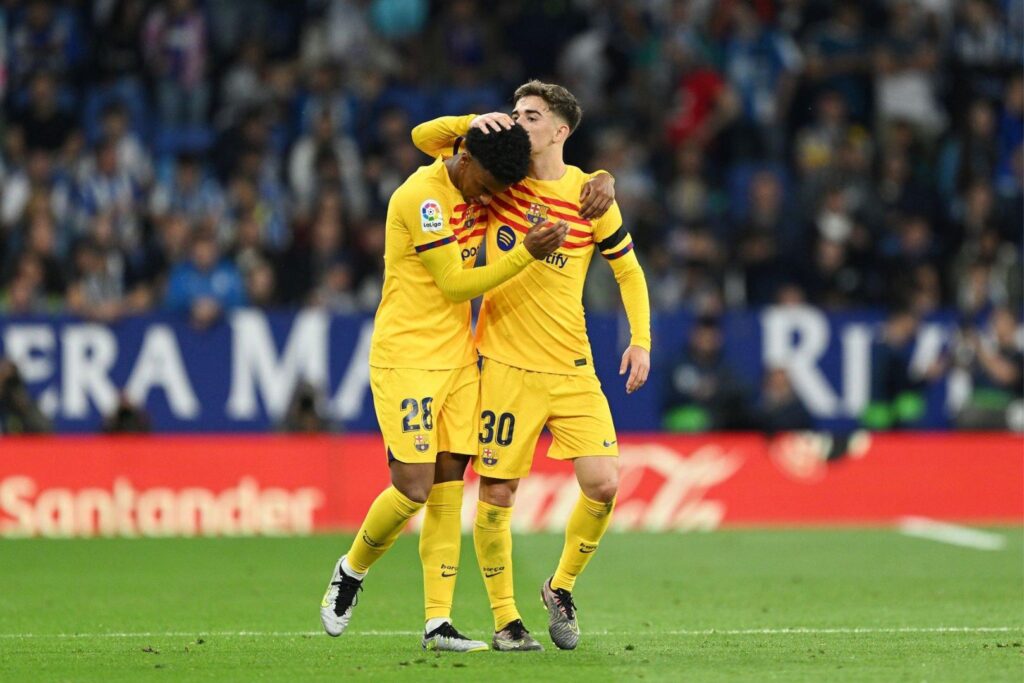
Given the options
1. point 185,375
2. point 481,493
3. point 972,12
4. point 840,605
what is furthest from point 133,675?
point 972,12

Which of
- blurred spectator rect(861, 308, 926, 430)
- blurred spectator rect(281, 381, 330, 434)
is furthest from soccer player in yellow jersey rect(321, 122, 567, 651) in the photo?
blurred spectator rect(861, 308, 926, 430)

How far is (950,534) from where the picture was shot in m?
13.9

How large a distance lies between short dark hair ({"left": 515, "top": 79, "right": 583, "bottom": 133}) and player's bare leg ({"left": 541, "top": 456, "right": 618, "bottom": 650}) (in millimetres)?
1526

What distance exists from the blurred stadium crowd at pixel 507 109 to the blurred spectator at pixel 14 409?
73cm

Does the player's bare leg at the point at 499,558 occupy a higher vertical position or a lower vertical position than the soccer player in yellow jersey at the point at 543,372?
lower

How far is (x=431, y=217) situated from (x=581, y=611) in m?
2.92

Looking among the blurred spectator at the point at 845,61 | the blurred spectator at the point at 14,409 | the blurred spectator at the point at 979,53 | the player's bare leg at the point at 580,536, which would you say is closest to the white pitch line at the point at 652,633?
the player's bare leg at the point at 580,536

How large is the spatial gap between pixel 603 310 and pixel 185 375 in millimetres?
3815

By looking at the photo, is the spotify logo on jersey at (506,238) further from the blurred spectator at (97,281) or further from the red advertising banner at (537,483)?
the blurred spectator at (97,281)

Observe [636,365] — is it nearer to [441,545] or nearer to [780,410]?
[441,545]

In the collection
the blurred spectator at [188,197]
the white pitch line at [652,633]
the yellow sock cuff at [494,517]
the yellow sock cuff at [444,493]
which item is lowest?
the white pitch line at [652,633]

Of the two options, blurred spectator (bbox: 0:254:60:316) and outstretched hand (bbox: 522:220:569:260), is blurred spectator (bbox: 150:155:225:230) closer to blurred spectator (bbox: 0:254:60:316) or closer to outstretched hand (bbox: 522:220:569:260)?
blurred spectator (bbox: 0:254:60:316)

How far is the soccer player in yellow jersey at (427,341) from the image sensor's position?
7.45 m

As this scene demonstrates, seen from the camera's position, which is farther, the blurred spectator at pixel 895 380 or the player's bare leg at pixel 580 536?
the blurred spectator at pixel 895 380
